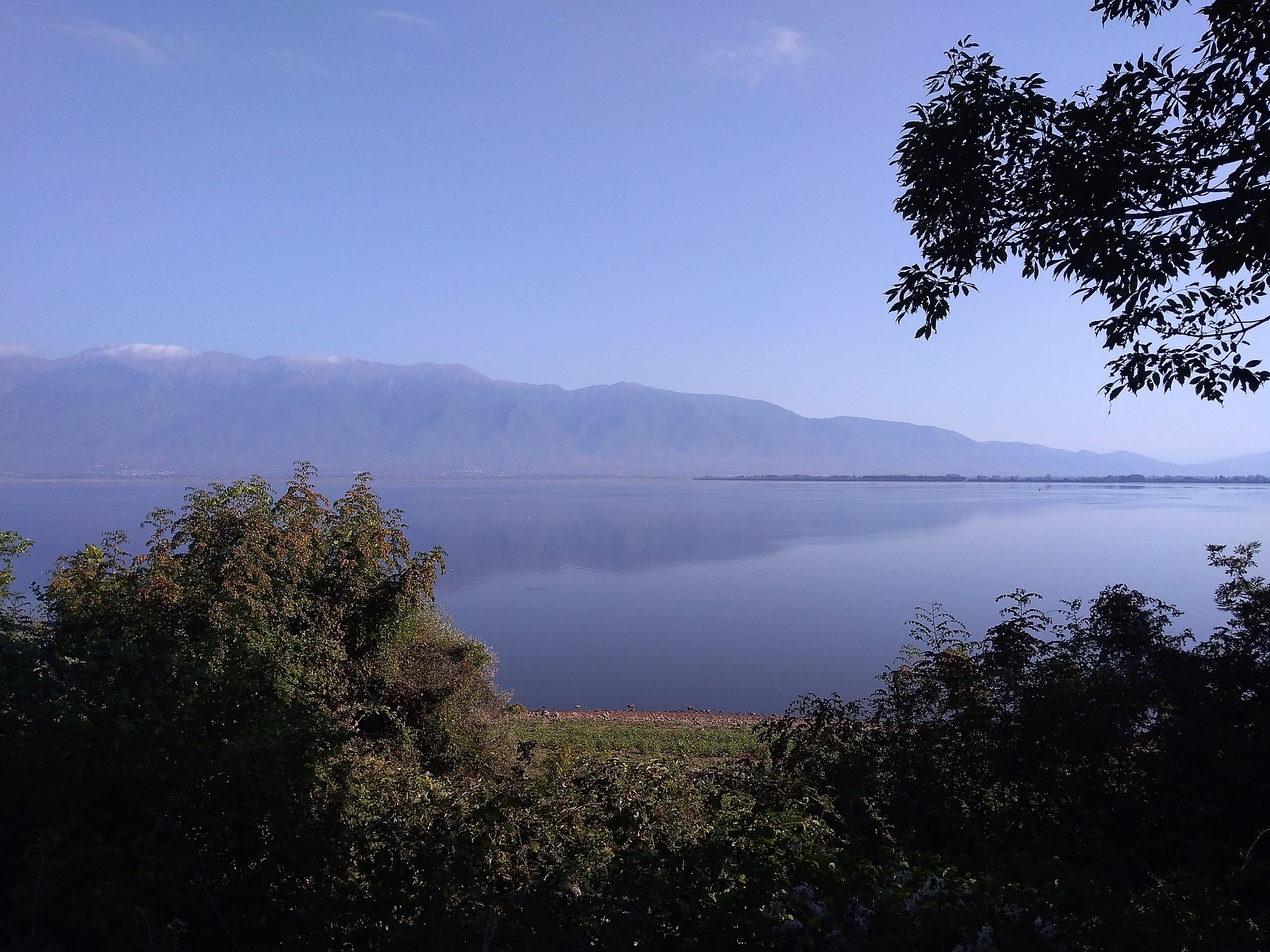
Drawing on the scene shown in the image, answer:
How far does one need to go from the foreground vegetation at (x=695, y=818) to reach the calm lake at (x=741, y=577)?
1248 centimetres

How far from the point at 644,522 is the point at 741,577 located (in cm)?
4426

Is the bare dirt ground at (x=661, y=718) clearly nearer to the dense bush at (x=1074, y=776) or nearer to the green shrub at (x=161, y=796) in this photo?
the green shrub at (x=161, y=796)

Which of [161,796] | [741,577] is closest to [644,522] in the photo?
[741,577]

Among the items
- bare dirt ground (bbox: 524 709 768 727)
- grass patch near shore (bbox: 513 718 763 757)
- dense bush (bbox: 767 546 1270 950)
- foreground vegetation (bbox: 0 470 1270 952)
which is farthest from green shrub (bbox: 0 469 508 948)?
bare dirt ground (bbox: 524 709 768 727)

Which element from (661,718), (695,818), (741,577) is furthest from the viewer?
(741,577)

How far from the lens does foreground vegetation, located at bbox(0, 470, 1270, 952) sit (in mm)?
3098

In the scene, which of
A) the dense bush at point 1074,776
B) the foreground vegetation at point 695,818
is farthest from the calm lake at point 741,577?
the foreground vegetation at point 695,818

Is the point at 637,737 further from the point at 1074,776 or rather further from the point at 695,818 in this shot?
the point at 695,818

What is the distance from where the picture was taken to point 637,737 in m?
20.6

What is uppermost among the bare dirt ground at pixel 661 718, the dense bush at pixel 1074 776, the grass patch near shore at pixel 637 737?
the dense bush at pixel 1074 776

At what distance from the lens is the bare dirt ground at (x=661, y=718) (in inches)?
878

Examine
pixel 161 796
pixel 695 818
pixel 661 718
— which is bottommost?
pixel 661 718

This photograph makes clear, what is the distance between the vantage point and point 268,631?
10.9 meters

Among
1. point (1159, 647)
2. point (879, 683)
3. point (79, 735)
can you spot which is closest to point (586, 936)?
point (79, 735)
